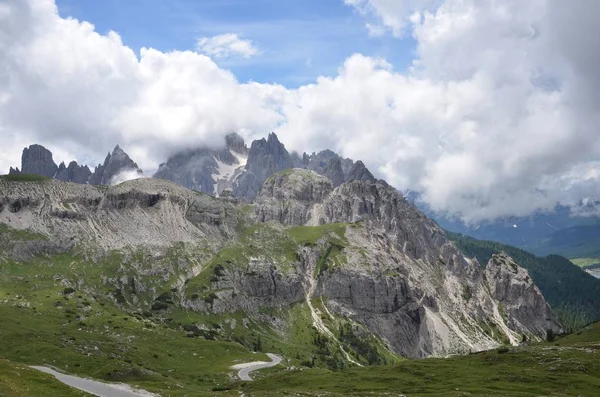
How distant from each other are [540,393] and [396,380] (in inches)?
1569

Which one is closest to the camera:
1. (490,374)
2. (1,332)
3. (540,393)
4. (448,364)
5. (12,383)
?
(12,383)

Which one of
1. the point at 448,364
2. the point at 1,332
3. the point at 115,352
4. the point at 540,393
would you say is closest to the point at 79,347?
the point at 115,352

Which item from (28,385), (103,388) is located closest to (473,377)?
(103,388)

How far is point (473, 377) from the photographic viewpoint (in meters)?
152

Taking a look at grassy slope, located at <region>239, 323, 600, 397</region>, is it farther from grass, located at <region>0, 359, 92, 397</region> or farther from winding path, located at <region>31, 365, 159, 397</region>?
grass, located at <region>0, 359, 92, 397</region>

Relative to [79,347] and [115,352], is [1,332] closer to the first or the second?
[79,347]

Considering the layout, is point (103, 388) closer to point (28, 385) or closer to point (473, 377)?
point (28, 385)

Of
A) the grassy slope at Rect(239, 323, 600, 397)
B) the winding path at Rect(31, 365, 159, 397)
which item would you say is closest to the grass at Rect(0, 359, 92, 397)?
the winding path at Rect(31, 365, 159, 397)

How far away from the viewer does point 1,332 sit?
192000mm

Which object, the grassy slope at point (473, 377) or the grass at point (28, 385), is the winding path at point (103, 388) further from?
the grassy slope at point (473, 377)

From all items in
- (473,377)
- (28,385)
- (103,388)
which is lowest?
(473,377)

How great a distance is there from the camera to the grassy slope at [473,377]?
439 feet

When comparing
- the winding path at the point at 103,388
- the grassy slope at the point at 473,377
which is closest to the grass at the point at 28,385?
the winding path at the point at 103,388

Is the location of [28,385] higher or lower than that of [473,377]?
higher
